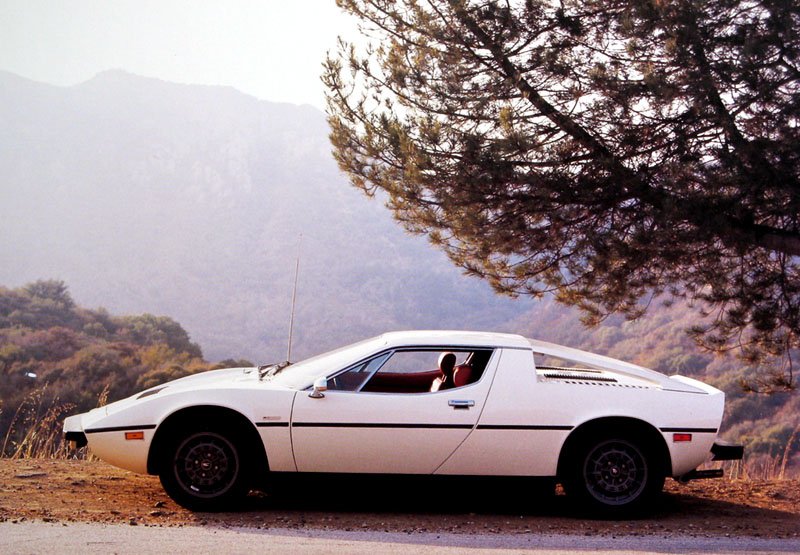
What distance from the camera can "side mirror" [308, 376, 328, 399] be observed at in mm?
6727

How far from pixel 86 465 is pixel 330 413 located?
3.71m

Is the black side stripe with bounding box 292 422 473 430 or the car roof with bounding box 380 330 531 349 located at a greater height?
the car roof with bounding box 380 330 531 349

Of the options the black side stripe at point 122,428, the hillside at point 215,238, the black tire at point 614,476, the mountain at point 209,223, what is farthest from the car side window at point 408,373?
the mountain at point 209,223

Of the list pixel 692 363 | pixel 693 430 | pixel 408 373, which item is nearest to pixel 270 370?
pixel 408 373

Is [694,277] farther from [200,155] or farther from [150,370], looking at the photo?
[200,155]

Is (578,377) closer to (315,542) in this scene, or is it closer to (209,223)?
(315,542)

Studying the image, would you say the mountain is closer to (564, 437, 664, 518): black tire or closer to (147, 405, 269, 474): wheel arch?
(564, 437, 664, 518): black tire

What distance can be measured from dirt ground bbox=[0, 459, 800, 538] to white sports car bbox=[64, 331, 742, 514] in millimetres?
227

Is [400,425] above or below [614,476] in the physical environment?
above

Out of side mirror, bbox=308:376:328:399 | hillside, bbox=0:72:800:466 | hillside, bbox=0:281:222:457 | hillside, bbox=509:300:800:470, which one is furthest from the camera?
hillside, bbox=0:72:800:466

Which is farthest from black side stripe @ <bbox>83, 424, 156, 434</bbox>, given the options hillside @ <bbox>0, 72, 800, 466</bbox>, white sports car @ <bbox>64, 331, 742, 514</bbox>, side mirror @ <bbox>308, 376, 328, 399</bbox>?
hillside @ <bbox>0, 72, 800, 466</bbox>

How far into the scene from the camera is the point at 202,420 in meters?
6.80

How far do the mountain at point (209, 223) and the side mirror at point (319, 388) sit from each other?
43.5 metres

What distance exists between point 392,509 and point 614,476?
175 cm
